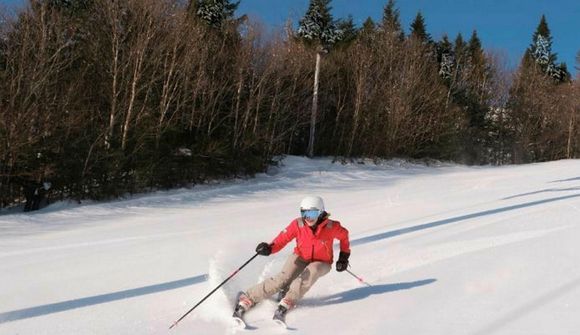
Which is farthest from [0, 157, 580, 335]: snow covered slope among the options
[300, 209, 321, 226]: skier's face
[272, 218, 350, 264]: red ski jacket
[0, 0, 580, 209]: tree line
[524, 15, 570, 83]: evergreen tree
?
[524, 15, 570, 83]: evergreen tree

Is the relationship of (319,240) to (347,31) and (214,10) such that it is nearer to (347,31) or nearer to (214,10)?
(214,10)

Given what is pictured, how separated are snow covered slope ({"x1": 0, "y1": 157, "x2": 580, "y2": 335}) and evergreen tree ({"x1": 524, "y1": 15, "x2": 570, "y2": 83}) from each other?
42.6 meters

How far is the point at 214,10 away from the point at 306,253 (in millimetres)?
22697

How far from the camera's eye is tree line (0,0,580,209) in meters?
14.0

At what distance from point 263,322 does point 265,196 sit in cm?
1240

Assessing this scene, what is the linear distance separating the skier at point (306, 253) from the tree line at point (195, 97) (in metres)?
10.1

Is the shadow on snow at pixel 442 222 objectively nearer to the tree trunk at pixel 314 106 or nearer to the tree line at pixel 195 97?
the tree line at pixel 195 97

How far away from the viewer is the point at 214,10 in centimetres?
2600

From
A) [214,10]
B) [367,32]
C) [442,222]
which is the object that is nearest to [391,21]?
[367,32]

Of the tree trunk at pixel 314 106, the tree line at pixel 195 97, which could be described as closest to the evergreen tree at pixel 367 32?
the tree line at pixel 195 97

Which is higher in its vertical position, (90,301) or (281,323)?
(281,323)

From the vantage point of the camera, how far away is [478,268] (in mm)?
6652

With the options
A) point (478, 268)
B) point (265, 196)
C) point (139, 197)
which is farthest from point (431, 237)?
point (139, 197)

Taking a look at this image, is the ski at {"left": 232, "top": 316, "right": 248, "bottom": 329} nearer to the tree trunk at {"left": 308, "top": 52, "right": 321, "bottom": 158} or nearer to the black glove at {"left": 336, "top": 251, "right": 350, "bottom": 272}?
the black glove at {"left": 336, "top": 251, "right": 350, "bottom": 272}
